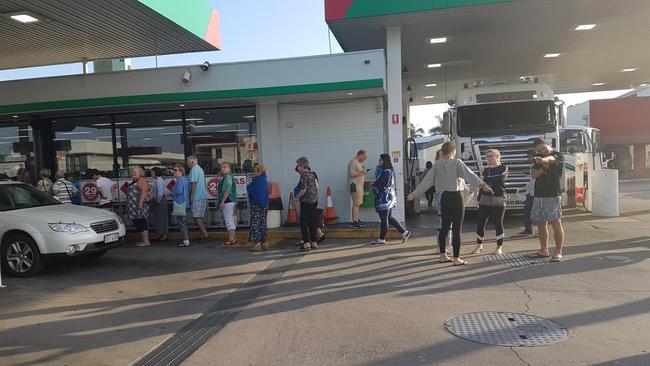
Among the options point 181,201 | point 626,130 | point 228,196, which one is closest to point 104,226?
point 181,201

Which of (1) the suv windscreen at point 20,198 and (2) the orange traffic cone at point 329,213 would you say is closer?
(1) the suv windscreen at point 20,198

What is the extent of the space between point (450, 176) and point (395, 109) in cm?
379

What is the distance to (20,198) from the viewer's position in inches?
344

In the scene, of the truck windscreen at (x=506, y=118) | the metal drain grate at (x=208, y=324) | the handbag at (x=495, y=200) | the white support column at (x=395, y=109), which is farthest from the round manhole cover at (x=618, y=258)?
the metal drain grate at (x=208, y=324)

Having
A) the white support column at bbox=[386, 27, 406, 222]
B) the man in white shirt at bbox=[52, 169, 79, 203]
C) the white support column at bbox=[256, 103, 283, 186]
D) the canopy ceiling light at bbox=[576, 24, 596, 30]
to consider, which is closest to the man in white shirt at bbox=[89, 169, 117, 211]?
the man in white shirt at bbox=[52, 169, 79, 203]

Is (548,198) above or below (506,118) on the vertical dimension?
below

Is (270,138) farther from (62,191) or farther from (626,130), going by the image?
(626,130)

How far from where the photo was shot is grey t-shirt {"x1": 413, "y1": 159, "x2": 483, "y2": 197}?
7707mm

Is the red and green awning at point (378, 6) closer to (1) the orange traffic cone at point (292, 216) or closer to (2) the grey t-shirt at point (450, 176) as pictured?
(2) the grey t-shirt at point (450, 176)

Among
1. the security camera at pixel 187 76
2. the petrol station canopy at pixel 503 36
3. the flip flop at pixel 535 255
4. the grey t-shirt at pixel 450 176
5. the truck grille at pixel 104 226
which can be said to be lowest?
the flip flop at pixel 535 255

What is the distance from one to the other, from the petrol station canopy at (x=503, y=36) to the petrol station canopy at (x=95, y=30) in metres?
3.31

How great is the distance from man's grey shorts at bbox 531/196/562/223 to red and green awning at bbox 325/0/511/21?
14.4 feet

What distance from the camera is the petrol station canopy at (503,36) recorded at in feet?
34.3

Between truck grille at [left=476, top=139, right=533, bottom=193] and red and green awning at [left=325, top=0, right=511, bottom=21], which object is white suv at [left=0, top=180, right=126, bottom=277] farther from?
truck grille at [left=476, top=139, right=533, bottom=193]
